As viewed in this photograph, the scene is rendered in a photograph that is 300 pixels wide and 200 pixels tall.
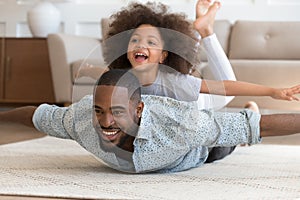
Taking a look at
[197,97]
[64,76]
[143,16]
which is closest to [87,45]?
[64,76]

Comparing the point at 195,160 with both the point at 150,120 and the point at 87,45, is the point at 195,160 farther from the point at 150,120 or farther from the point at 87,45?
the point at 87,45

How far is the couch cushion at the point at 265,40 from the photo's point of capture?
11.1 feet

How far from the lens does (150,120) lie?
1290 mm

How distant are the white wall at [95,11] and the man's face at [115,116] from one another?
2.59 meters

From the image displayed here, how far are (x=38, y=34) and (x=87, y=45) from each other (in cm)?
53

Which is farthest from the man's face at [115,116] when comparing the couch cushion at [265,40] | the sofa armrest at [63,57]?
the couch cushion at [265,40]

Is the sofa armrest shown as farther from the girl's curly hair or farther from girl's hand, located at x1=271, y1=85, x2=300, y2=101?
girl's hand, located at x1=271, y1=85, x2=300, y2=101

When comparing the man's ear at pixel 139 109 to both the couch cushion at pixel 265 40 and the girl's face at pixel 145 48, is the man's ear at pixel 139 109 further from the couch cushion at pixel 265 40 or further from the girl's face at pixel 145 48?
the couch cushion at pixel 265 40

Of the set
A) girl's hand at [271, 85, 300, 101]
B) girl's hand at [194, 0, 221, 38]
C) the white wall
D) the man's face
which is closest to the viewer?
the man's face

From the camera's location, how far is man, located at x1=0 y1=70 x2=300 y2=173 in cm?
127

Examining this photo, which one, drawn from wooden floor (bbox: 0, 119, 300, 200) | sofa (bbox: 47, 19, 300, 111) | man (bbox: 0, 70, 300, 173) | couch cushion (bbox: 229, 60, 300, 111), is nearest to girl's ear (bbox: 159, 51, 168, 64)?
man (bbox: 0, 70, 300, 173)

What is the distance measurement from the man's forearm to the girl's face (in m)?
0.30

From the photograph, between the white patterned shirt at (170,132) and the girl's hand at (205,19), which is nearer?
the white patterned shirt at (170,132)

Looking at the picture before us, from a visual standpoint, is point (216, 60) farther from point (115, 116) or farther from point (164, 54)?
point (115, 116)
